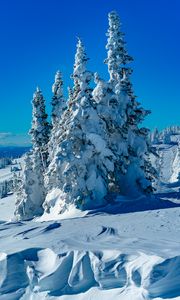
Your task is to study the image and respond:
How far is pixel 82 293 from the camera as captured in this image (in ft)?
36.5

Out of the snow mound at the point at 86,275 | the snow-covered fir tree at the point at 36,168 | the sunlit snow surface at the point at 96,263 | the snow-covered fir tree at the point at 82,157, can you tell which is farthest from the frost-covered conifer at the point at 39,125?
the snow mound at the point at 86,275

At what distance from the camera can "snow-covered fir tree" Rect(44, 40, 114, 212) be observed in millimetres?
23984

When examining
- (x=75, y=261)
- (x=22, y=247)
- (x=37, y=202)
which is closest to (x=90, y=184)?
(x=22, y=247)

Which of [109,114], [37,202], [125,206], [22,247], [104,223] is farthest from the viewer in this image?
[37,202]

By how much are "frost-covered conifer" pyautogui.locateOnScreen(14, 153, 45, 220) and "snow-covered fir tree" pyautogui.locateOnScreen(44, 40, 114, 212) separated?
16483 mm

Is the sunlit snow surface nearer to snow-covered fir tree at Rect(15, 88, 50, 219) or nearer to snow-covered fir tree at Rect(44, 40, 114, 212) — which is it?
snow-covered fir tree at Rect(44, 40, 114, 212)

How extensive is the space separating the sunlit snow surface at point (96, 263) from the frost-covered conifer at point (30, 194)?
84.3ft

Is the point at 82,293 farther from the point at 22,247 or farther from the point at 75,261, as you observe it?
the point at 22,247

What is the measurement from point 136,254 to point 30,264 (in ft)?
11.9

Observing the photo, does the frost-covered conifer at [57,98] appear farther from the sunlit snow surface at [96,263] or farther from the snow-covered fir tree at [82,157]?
the sunlit snow surface at [96,263]

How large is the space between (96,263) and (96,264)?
37 millimetres

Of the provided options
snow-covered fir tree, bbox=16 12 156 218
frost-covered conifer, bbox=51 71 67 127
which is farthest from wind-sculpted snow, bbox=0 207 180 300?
frost-covered conifer, bbox=51 71 67 127

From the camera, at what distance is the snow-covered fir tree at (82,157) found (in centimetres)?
2398

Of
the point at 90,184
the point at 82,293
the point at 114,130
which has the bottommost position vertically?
the point at 82,293
